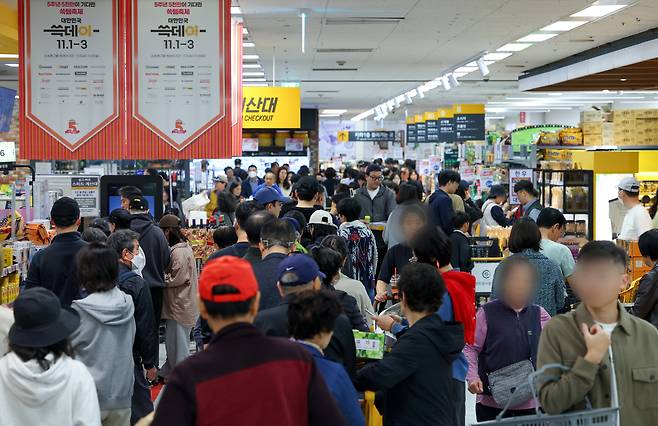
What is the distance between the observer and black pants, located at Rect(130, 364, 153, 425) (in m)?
5.55

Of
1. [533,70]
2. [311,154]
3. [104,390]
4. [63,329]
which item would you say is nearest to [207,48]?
[104,390]

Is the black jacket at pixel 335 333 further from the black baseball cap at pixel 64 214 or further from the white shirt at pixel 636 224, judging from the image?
the white shirt at pixel 636 224

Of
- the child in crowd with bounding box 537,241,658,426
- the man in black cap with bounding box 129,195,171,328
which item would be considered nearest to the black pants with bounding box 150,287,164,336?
the man in black cap with bounding box 129,195,171,328

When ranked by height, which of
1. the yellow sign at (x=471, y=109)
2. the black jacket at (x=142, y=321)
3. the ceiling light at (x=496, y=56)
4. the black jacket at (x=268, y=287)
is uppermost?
the ceiling light at (x=496, y=56)

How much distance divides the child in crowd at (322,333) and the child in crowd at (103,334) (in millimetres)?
1703

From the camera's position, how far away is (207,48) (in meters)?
7.66

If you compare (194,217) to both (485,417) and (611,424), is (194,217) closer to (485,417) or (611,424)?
(485,417)

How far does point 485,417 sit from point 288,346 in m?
2.70

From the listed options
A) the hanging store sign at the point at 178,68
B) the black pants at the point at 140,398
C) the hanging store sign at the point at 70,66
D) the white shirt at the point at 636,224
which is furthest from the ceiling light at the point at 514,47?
the black pants at the point at 140,398

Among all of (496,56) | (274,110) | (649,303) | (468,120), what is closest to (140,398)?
(649,303)

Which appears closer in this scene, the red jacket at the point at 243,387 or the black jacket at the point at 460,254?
the red jacket at the point at 243,387

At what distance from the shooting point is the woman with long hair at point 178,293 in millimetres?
8125

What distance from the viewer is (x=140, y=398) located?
5.60 m

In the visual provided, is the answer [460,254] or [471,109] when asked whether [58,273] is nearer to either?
[460,254]
